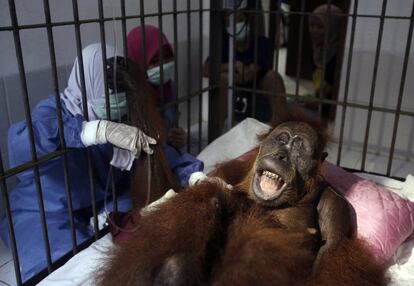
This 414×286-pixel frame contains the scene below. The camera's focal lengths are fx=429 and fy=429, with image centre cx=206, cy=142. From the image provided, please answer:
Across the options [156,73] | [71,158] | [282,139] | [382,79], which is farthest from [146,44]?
[382,79]

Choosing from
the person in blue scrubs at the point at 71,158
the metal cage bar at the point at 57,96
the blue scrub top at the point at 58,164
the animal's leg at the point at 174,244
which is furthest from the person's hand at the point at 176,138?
the animal's leg at the point at 174,244

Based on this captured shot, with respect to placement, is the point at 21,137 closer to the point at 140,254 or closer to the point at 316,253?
the point at 140,254

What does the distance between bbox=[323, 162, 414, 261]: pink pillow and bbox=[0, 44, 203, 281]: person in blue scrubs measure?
0.63 meters

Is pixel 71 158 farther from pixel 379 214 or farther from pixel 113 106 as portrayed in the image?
pixel 379 214

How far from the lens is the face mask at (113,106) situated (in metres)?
1.54

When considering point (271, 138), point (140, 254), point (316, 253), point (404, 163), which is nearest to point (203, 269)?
point (140, 254)

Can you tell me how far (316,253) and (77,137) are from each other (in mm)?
837

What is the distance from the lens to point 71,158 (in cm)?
170

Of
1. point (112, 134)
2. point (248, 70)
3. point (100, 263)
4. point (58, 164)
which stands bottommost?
point (100, 263)

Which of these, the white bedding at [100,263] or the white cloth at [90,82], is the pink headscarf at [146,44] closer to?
the white cloth at [90,82]

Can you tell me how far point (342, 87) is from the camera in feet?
9.07

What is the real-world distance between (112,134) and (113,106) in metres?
0.19

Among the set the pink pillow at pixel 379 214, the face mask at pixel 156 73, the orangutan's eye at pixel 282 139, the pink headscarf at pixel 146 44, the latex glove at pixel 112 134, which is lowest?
the pink pillow at pixel 379 214

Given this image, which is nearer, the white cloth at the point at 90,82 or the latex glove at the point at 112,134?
the latex glove at the point at 112,134
